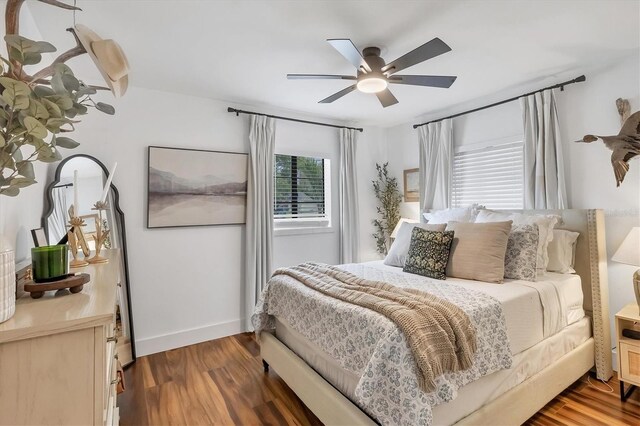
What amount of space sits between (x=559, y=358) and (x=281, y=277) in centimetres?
212

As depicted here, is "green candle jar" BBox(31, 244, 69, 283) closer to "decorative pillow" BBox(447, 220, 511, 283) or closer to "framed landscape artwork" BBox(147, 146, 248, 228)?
"framed landscape artwork" BBox(147, 146, 248, 228)

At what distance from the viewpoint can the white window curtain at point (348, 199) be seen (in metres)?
4.24

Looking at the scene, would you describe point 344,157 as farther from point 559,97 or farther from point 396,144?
point 559,97

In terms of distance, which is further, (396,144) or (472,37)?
(396,144)

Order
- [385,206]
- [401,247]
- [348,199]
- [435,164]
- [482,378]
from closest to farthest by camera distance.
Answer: [482,378] → [401,247] → [435,164] → [348,199] → [385,206]

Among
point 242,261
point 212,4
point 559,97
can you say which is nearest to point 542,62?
point 559,97

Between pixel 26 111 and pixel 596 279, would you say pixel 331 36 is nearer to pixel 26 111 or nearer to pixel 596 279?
pixel 26 111

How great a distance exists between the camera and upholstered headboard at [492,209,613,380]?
2.46 m

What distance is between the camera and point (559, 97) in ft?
9.52

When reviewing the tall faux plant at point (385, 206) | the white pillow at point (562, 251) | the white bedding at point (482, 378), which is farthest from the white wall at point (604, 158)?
the tall faux plant at point (385, 206)

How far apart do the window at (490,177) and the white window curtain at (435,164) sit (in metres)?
0.10

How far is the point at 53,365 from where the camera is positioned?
0.81 meters

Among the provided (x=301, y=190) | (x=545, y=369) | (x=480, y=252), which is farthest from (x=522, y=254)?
(x=301, y=190)

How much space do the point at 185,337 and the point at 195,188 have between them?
1.56 meters
